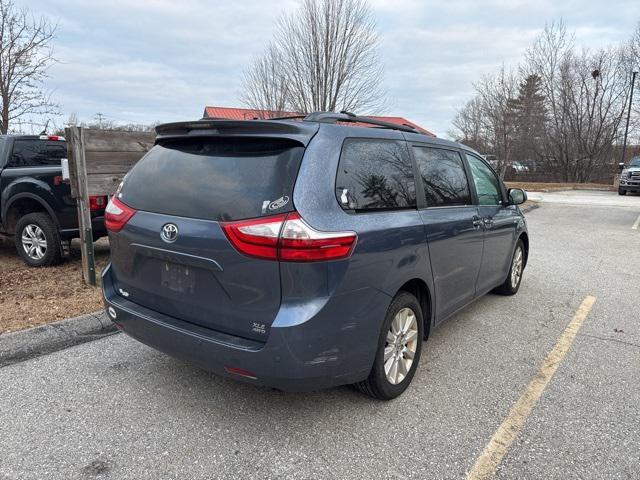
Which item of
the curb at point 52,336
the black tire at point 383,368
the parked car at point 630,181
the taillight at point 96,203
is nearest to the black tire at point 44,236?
the taillight at point 96,203

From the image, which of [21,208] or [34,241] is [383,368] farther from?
[21,208]

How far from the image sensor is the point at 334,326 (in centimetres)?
243

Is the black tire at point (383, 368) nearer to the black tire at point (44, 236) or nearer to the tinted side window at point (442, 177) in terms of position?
the tinted side window at point (442, 177)

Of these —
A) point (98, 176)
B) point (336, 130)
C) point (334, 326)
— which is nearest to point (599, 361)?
point (334, 326)

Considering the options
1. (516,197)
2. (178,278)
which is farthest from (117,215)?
(516,197)

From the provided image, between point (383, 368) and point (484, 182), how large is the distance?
2.48 metres

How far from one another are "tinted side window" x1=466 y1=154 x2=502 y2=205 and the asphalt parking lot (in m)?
1.30

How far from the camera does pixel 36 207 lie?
20.1ft

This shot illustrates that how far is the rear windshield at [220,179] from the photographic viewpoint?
7.96 feet

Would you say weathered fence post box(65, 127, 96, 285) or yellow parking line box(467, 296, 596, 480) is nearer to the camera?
yellow parking line box(467, 296, 596, 480)

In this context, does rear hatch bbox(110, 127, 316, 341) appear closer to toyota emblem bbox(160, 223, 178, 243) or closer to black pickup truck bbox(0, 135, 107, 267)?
toyota emblem bbox(160, 223, 178, 243)

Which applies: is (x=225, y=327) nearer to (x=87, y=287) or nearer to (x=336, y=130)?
(x=336, y=130)

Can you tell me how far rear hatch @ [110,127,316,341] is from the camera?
240 cm

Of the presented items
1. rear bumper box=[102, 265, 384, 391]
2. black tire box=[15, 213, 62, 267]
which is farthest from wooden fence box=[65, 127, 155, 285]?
rear bumper box=[102, 265, 384, 391]
